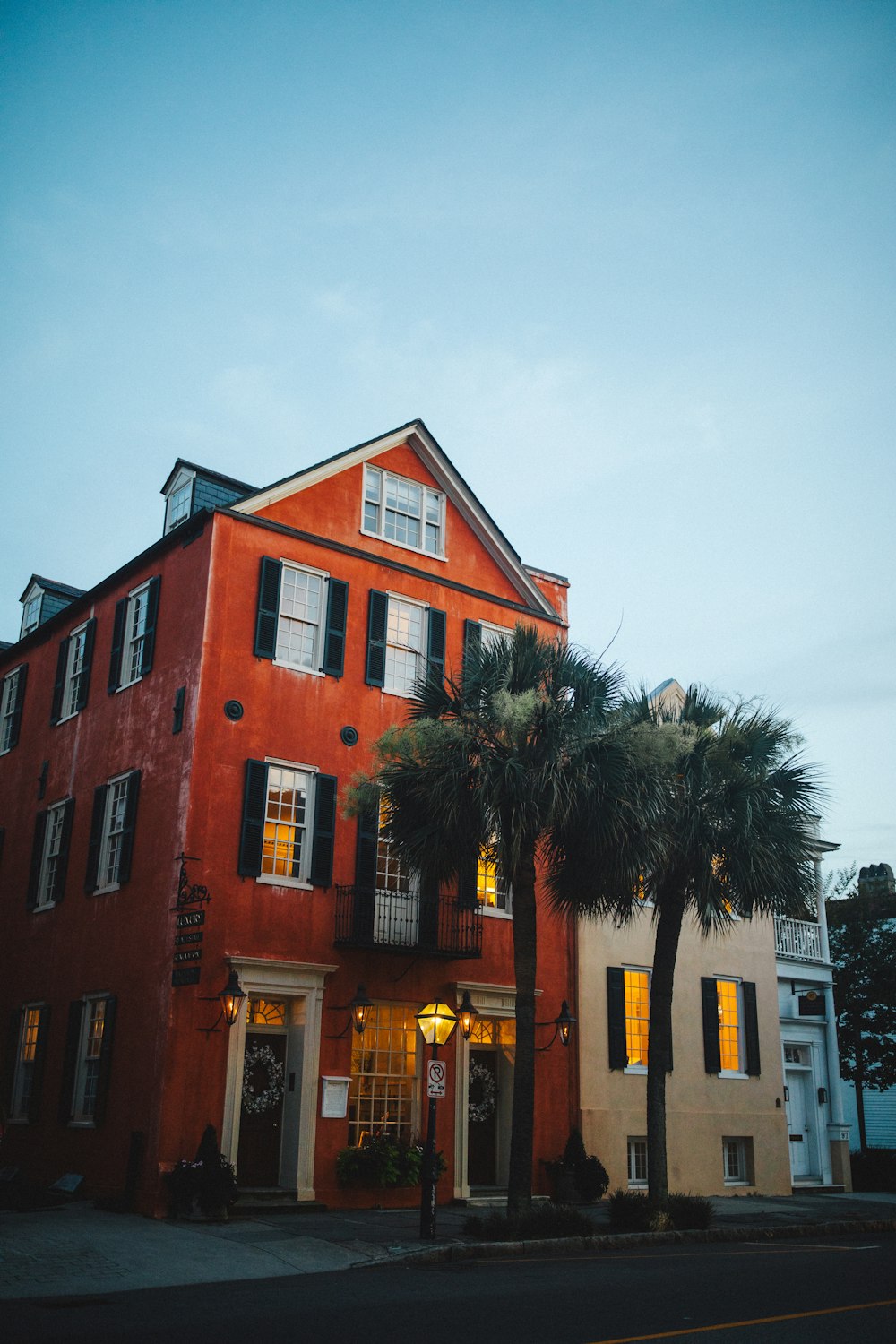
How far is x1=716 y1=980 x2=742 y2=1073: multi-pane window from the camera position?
24234 mm

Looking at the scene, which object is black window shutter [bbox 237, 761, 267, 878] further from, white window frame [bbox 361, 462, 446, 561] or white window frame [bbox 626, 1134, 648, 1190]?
white window frame [bbox 626, 1134, 648, 1190]

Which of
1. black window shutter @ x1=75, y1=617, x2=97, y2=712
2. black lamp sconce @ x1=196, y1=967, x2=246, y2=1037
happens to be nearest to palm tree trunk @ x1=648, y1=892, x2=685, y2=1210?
black lamp sconce @ x1=196, y1=967, x2=246, y2=1037

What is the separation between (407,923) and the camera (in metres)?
19.2

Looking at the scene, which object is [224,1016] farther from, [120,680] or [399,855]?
[120,680]

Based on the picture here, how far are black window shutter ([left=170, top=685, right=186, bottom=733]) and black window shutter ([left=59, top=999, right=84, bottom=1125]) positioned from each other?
4.88m

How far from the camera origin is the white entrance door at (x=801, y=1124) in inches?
1020

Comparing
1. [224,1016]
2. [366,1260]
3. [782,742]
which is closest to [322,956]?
[224,1016]

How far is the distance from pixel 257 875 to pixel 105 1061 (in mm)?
3650

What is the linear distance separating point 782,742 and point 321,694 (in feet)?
24.6

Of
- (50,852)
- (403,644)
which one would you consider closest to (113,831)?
(50,852)

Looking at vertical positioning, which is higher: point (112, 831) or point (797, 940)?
point (112, 831)

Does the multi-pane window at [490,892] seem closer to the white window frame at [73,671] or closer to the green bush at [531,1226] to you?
the green bush at [531,1226]

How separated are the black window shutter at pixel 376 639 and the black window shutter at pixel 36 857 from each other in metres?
7.16

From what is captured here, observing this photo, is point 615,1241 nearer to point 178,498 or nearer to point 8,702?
point 178,498
